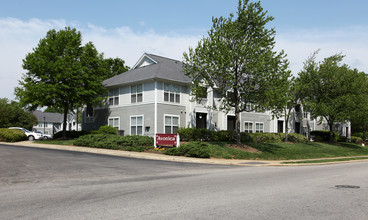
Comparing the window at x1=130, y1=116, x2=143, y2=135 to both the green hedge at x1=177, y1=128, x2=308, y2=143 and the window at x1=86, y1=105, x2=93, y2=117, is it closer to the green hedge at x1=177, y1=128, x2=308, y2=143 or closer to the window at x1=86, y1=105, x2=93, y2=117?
the green hedge at x1=177, y1=128, x2=308, y2=143

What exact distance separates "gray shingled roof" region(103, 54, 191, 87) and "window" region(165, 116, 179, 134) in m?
3.72

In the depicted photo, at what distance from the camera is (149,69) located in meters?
32.5

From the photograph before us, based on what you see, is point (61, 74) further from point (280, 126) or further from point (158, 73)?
point (280, 126)

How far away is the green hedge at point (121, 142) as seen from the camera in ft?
78.3

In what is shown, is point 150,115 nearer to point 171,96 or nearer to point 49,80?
point 171,96

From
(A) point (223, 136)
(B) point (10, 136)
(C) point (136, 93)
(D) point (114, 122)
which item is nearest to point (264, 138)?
(A) point (223, 136)

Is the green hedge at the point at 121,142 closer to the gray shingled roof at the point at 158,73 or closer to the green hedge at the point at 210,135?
the green hedge at the point at 210,135

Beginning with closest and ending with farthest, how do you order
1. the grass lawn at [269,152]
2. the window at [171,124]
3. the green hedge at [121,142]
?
the grass lawn at [269,152] < the green hedge at [121,142] < the window at [171,124]

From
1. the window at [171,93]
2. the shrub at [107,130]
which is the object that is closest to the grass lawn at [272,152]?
the window at [171,93]

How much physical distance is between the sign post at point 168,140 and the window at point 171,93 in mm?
7099

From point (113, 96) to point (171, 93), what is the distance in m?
7.54

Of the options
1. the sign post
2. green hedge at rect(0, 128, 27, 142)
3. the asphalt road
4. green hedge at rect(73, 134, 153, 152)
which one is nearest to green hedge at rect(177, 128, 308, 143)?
green hedge at rect(73, 134, 153, 152)

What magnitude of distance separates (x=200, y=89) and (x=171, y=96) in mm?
7178

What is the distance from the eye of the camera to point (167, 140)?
23.1 meters
